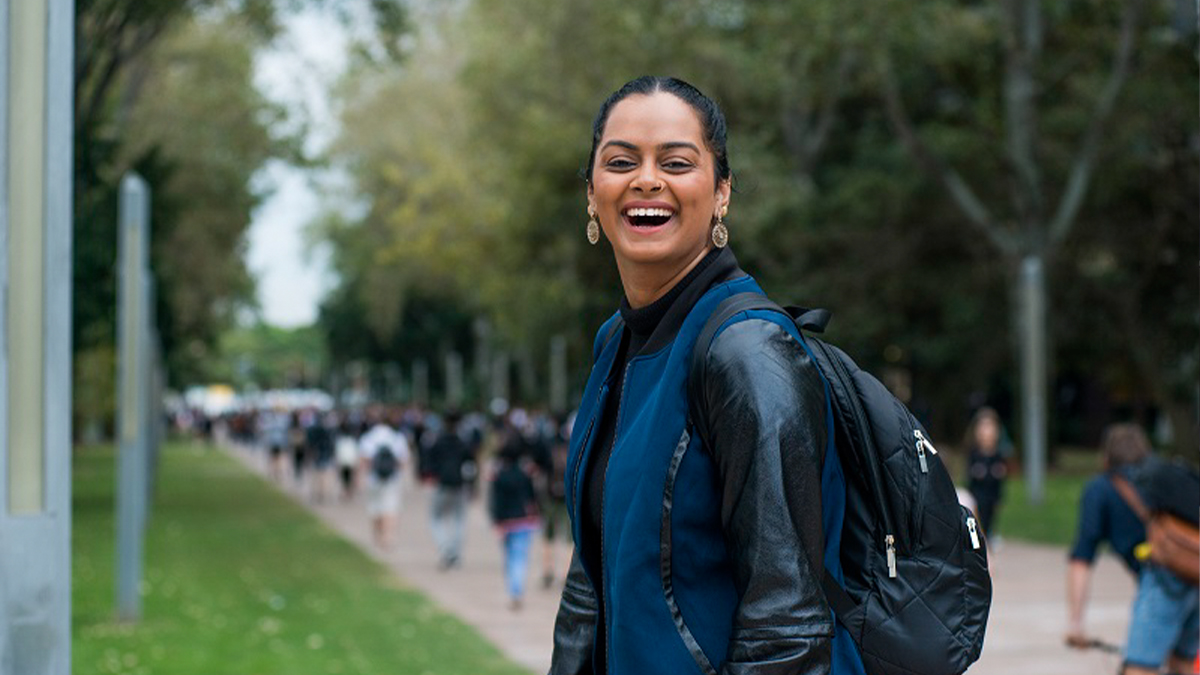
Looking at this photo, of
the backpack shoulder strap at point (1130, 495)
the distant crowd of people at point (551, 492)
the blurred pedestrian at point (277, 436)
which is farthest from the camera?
the blurred pedestrian at point (277, 436)

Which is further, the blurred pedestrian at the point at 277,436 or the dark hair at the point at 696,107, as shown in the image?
the blurred pedestrian at the point at 277,436

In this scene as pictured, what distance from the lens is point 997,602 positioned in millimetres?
15234

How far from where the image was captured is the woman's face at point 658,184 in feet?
9.18

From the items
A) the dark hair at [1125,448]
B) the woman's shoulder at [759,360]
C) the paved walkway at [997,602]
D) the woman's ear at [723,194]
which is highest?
the woman's ear at [723,194]

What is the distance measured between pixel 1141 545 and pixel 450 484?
1281 cm

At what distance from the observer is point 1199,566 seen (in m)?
7.04

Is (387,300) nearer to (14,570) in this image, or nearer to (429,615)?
(429,615)

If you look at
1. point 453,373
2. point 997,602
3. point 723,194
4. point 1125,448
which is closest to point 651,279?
point 723,194

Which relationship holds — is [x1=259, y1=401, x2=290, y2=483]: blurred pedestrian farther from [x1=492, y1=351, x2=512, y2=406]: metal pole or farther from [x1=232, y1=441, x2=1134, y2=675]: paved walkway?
[x1=492, y1=351, x2=512, y2=406]: metal pole

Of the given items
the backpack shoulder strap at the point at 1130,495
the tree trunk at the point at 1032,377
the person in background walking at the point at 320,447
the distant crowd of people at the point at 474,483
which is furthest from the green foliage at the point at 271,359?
the backpack shoulder strap at the point at 1130,495

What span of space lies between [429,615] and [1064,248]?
81.5ft

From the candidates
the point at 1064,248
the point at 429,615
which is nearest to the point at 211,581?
the point at 429,615

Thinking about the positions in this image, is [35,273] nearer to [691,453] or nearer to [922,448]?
[691,453]

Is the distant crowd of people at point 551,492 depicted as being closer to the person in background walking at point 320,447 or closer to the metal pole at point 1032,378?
the person in background walking at point 320,447
